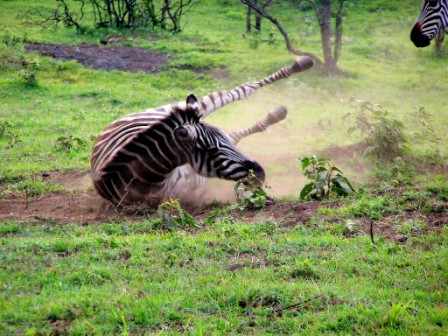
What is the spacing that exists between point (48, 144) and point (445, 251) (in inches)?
271

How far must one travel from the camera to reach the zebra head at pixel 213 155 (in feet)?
26.3

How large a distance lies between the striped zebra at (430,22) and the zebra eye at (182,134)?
3.66 m

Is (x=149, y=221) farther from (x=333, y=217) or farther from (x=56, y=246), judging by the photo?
(x=333, y=217)

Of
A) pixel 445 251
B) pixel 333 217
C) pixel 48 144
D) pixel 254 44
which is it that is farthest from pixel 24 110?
pixel 445 251

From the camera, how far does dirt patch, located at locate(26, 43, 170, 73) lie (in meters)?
16.0

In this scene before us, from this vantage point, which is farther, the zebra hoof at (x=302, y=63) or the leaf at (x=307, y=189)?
the zebra hoof at (x=302, y=63)

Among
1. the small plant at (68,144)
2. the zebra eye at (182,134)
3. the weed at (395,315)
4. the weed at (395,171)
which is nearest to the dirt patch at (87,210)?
the zebra eye at (182,134)

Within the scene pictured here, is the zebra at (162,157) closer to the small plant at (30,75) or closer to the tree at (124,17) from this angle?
the small plant at (30,75)

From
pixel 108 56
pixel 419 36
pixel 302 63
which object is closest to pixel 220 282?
pixel 302 63

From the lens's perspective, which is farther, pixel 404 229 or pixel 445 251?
pixel 404 229

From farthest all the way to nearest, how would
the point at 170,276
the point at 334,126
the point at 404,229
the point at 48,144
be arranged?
the point at 334,126
the point at 48,144
the point at 404,229
the point at 170,276

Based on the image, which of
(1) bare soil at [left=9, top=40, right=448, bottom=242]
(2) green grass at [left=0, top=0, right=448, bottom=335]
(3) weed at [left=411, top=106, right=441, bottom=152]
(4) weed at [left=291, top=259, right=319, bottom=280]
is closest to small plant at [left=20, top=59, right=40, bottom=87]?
(2) green grass at [left=0, top=0, right=448, bottom=335]

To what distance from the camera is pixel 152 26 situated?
19703 mm

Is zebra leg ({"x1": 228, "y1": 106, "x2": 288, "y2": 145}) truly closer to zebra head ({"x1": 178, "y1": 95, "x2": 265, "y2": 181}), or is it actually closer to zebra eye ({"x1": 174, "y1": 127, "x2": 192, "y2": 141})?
zebra head ({"x1": 178, "y1": 95, "x2": 265, "y2": 181})
